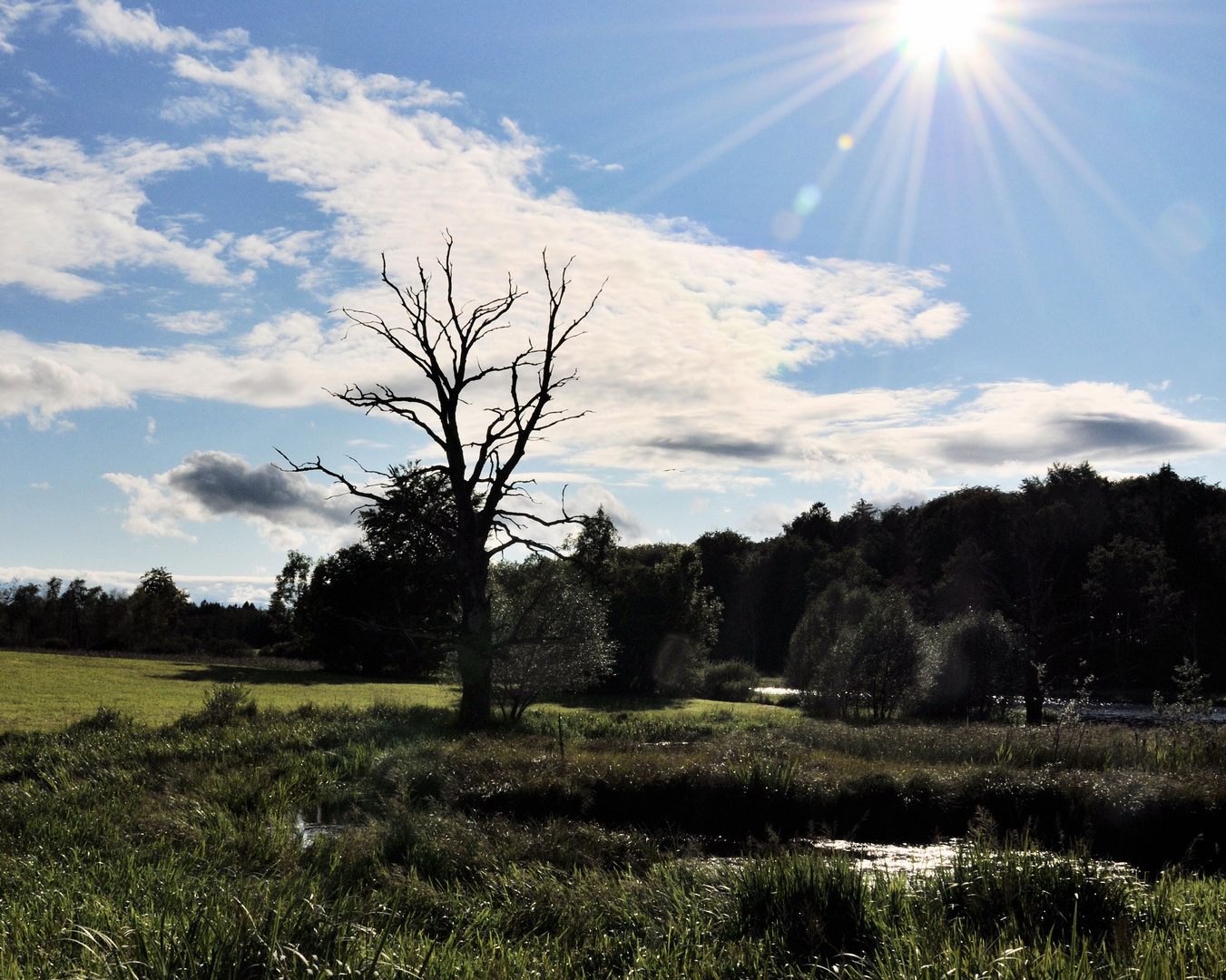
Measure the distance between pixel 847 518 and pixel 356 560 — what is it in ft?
188

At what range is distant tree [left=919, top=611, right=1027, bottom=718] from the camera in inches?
1540

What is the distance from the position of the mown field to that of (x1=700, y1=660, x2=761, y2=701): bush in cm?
3456

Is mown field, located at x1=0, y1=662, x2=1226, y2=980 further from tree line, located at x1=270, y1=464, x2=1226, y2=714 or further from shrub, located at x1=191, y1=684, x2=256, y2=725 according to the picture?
tree line, located at x1=270, y1=464, x2=1226, y2=714

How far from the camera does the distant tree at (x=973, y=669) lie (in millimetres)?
39125

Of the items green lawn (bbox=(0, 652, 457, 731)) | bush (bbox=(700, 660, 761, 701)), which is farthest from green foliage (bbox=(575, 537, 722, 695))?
green lawn (bbox=(0, 652, 457, 731))

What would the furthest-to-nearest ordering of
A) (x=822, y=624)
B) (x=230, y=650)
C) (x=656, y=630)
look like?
(x=230, y=650) < (x=656, y=630) < (x=822, y=624)

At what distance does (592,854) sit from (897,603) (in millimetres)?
30324

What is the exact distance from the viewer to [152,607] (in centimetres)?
7362

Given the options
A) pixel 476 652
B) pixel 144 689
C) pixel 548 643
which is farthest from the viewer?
pixel 144 689

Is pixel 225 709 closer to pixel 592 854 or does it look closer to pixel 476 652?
pixel 476 652

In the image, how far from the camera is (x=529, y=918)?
7.72 meters

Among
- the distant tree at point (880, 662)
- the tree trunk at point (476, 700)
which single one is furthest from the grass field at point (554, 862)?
the distant tree at point (880, 662)

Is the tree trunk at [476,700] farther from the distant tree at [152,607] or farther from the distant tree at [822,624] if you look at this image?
the distant tree at [152,607]

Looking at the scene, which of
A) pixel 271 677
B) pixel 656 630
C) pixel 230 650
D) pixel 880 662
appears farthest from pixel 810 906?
pixel 230 650
